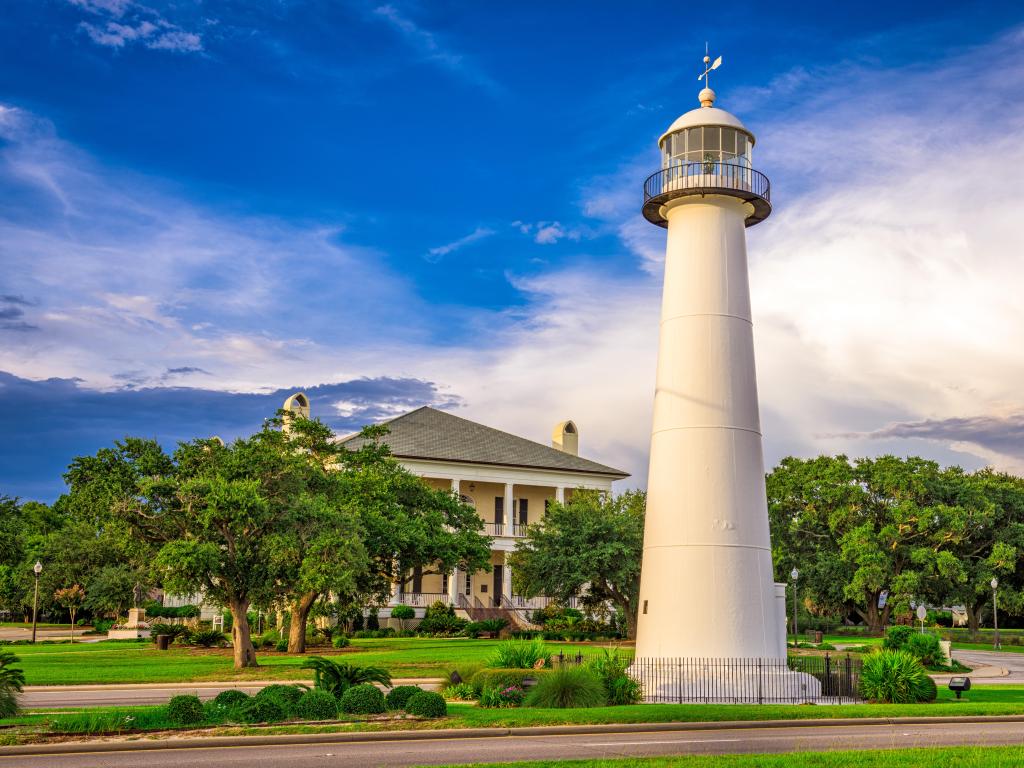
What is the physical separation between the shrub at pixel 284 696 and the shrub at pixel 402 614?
38.1 m

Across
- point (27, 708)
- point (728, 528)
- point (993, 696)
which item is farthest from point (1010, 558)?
point (27, 708)

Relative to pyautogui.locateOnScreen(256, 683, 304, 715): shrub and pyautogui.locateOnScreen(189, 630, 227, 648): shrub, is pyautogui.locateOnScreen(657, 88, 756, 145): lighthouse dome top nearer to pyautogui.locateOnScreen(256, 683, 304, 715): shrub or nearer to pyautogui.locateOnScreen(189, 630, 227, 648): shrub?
pyautogui.locateOnScreen(256, 683, 304, 715): shrub

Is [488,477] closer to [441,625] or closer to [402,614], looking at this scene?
[402,614]

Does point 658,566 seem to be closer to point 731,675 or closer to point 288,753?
point 731,675

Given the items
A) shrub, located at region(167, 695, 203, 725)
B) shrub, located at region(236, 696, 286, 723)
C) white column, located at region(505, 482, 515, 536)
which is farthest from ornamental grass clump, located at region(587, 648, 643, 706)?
white column, located at region(505, 482, 515, 536)

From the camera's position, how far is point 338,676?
1884 centimetres

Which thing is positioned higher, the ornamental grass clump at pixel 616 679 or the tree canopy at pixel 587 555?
the tree canopy at pixel 587 555

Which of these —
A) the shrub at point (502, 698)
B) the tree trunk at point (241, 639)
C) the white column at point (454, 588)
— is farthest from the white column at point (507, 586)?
the shrub at point (502, 698)

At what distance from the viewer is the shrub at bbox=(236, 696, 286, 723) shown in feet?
53.6

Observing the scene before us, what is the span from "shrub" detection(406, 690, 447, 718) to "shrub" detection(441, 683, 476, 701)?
16.0ft

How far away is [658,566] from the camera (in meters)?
24.2

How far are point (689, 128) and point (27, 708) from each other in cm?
1935

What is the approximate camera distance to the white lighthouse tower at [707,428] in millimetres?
23484

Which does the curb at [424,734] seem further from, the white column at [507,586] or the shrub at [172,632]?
the white column at [507,586]
